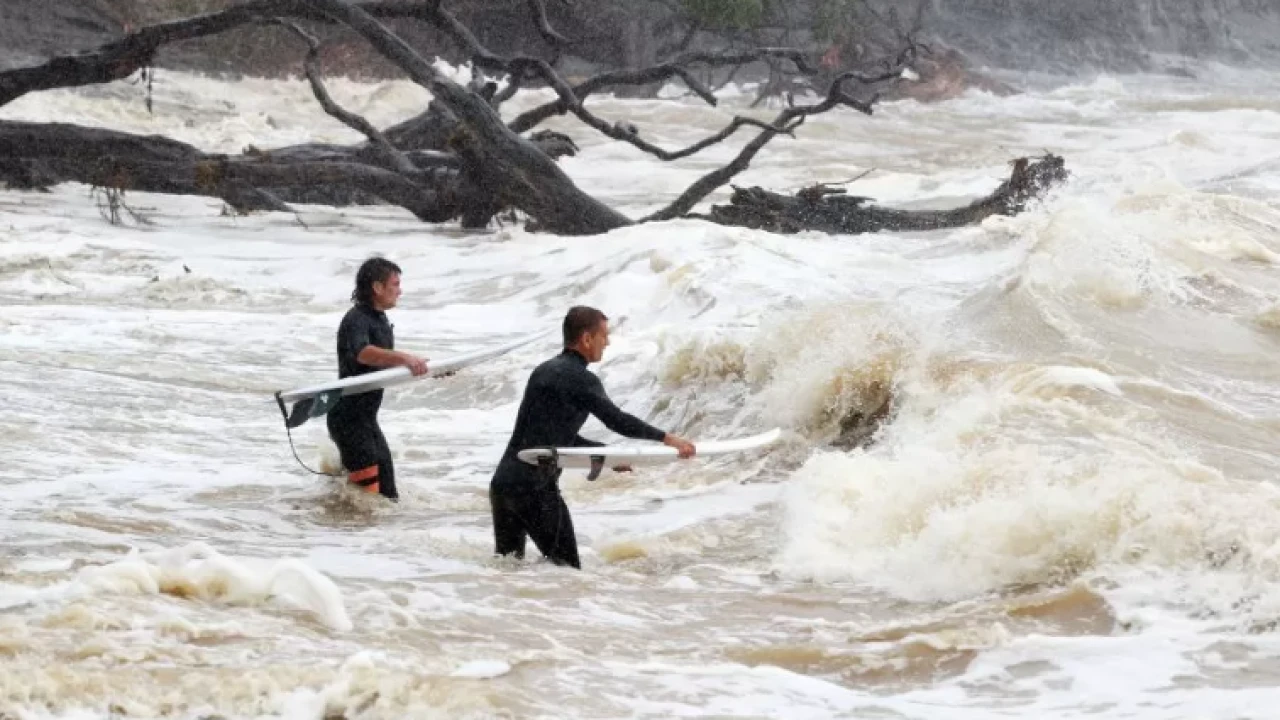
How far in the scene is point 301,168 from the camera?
59.8 feet

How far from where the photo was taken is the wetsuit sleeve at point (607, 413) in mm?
7016

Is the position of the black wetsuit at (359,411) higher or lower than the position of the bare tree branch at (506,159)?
lower

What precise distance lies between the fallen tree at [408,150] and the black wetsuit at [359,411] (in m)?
8.64

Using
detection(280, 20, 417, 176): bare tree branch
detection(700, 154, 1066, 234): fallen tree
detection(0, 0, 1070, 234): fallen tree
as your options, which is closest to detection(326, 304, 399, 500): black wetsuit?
detection(0, 0, 1070, 234): fallen tree

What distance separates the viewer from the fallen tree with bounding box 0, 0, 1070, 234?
1702 cm

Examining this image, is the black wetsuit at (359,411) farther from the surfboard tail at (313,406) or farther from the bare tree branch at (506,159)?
the bare tree branch at (506,159)

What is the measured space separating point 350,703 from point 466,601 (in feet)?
5.33

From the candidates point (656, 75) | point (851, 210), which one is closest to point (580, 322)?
point (851, 210)

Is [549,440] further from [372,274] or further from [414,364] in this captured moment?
[372,274]

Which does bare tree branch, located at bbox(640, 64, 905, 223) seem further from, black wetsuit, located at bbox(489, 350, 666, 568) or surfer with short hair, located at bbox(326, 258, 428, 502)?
black wetsuit, located at bbox(489, 350, 666, 568)

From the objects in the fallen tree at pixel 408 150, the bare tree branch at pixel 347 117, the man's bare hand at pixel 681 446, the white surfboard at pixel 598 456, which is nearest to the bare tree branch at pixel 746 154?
the fallen tree at pixel 408 150

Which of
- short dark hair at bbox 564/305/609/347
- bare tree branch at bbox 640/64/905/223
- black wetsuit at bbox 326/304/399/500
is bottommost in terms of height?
black wetsuit at bbox 326/304/399/500

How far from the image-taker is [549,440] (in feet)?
23.5

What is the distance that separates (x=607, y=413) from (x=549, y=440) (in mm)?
277
